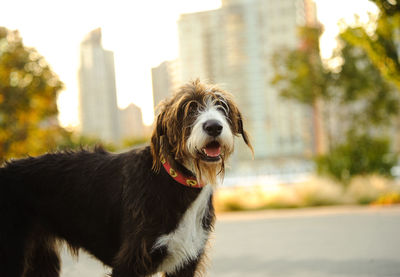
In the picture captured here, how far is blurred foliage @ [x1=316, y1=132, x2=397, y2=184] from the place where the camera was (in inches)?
530

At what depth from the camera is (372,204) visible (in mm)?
10602

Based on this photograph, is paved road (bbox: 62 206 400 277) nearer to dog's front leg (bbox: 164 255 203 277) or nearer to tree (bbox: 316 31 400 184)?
dog's front leg (bbox: 164 255 203 277)

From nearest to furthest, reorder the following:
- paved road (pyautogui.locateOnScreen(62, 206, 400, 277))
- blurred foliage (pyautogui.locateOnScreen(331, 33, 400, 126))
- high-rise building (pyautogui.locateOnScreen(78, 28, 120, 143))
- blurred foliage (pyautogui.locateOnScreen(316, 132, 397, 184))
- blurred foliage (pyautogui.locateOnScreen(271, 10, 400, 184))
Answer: paved road (pyautogui.locateOnScreen(62, 206, 400, 277))
blurred foliage (pyautogui.locateOnScreen(316, 132, 397, 184))
blurred foliage (pyautogui.locateOnScreen(271, 10, 400, 184))
blurred foliage (pyautogui.locateOnScreen(331, 33, 400, 126))
high-rise building (pyautogui.locateOnScreen(78, 28, 120, 143))

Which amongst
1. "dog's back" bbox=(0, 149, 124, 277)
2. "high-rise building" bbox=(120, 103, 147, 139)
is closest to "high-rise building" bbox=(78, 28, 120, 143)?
"high-rise building" bbox=(120, 103, 147, 139)

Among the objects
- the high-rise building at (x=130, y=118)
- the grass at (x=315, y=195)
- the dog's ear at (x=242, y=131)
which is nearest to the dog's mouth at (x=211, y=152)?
the dog's ear at (x=242, y=131)

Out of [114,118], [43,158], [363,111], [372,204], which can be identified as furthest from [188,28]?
[43,158]

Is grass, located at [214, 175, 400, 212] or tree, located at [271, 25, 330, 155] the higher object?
tree, located at [271, 25, 330, 155]

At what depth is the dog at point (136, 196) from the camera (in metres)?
2.79

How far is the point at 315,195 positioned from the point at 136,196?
9915 mm

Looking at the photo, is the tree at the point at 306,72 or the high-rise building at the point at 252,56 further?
the high-rise building at the point at 252,56

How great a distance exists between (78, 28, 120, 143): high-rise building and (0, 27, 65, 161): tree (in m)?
97.1

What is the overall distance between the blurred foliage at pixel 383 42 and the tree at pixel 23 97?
8265mm

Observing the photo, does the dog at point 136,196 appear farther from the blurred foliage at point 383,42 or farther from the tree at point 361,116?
the tree at point 361,116

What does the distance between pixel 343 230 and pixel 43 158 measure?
6.04 metres
